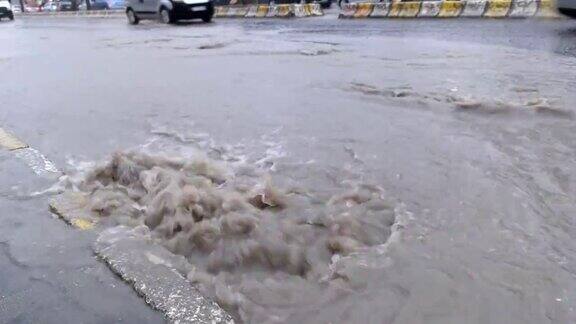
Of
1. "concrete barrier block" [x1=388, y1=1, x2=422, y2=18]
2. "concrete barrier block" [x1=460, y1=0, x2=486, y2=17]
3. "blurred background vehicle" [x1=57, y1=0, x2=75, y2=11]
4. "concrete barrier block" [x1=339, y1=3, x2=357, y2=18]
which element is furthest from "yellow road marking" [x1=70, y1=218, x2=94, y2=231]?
"blurred background vehicle" [x1=57, y1=0, x2=75, y2=11]

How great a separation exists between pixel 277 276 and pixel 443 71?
600 cm

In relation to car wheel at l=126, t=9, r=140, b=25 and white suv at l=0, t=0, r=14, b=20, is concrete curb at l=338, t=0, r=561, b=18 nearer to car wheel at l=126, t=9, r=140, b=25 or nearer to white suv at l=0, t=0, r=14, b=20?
car wheel at l=126, t=9, r=140, b=25

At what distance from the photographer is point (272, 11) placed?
82.1 ft

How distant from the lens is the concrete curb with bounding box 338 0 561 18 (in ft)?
51.9

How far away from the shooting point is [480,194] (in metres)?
4.02

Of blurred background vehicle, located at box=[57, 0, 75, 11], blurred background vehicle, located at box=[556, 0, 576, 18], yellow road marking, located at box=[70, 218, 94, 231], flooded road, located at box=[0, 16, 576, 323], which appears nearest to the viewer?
flooded road, located at box=[0, 16, 576, 323]

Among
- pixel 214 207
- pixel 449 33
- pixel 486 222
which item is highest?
pixel 486 222

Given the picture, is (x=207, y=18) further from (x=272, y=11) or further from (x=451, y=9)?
(x=451, y=9)

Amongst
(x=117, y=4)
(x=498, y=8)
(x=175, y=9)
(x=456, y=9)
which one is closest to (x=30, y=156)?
(x=498, y=8)

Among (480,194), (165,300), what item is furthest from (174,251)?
(480,194)

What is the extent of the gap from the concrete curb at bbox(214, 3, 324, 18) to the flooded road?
14.9 m

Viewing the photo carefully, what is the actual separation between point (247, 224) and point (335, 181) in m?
1.00

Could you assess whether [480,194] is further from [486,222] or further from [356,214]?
[356,214]

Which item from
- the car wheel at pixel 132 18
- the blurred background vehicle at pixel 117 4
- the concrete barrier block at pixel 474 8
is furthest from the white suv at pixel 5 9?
the concrete barrier block at pixel 474 8
